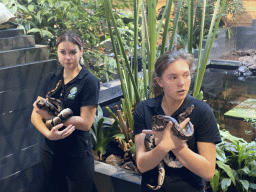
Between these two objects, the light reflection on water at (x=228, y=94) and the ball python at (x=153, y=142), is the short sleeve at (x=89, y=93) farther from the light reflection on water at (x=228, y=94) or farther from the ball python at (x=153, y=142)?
the light reflection on water at (x=228, y=94)

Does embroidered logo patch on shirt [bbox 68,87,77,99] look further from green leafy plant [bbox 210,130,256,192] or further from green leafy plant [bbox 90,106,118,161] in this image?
green leafy plant [bbox 210,130,256,192]

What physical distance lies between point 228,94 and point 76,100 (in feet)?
15.2

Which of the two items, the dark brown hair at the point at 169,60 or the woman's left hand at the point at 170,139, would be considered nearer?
the woman's left hand at the point at 170,139

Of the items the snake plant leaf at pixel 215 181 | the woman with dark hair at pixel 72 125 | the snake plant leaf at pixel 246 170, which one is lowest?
the snake plant leaf at pixel 215 181

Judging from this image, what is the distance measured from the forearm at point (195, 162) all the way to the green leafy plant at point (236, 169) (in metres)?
0.95

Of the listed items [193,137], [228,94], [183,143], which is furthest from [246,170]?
[228,94]

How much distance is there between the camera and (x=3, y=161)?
97.7 inches

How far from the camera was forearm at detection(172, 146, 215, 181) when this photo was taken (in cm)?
125

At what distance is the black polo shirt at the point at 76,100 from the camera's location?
6.19 ft

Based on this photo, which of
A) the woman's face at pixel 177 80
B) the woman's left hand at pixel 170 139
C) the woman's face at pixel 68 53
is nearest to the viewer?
the woman's left hand at pixel 170 139

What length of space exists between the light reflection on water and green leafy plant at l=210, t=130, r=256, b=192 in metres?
1.46

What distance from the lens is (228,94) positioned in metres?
5.98

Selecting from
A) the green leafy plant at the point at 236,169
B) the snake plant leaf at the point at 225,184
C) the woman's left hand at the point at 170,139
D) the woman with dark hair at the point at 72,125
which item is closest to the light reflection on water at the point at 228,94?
the green leafy plant at the point at 236,169

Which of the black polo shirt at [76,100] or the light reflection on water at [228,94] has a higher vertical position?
the black polo shirt at [76,100]
